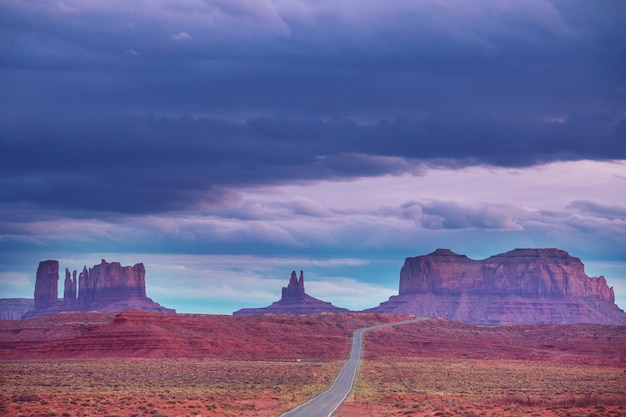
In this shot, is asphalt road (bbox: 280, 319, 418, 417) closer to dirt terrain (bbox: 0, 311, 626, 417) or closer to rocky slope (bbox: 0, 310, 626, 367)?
dirt terrain (bbox: 0, 311, 626, 417)

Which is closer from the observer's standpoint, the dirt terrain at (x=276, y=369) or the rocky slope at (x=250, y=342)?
the dirt terrain at (x=276, y=369)

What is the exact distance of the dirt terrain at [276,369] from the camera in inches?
2474

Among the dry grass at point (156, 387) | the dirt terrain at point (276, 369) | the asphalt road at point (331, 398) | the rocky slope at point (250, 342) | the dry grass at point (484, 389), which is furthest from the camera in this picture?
the rocky slope at point (250, 342)

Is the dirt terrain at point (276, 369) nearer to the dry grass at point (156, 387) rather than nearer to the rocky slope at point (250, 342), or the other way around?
the dry grass at point (156, 387)

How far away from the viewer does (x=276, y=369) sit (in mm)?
113125

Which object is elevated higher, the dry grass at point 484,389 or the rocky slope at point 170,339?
the rocky slope at point 170,339

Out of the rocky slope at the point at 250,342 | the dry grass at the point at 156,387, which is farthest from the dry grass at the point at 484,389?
the rocky slope at the point at 250,342

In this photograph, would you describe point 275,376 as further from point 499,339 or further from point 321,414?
point 499,339

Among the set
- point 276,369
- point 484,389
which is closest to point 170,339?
point 276,369

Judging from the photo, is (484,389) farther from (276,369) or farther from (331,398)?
(276,369)

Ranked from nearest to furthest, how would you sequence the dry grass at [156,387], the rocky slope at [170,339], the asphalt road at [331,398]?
the asphalt road at [331,398]
the dry grass at [156,387]
the rocky slope at [170,339]

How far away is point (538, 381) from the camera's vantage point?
95.6 meters

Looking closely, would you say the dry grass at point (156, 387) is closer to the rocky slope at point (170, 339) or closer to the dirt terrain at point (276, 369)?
the dirt terrain at point (276, 369)

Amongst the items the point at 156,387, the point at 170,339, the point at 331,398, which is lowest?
the point at 331,398
